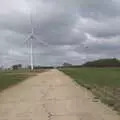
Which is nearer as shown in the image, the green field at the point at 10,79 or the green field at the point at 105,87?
the green field at the point at 105,87

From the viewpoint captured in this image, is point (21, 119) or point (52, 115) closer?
point (21, 119)

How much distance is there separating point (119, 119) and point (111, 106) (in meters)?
4.23

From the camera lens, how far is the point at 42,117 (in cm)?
1368

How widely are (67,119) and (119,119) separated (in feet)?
6.16

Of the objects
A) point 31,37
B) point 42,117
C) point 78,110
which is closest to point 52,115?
point 42,117

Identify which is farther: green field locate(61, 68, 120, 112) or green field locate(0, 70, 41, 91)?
green field locate(0, 70, 41, 91)

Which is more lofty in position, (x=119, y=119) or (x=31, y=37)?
(x=31, y=37)

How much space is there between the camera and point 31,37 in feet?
334

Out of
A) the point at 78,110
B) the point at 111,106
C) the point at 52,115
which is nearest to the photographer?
the point at 52,115

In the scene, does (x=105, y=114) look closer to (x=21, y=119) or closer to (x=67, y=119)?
(x=67, y=119)

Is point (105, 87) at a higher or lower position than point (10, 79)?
lower

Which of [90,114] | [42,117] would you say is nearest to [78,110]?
[90,114]

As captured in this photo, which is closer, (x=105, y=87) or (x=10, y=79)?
(x=105, y=87)

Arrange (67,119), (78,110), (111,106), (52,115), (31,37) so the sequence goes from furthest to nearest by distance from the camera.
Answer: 1. (31,37)
2. (111,106)
3. (78,110)
4. (52,115)
5. (67,119)
